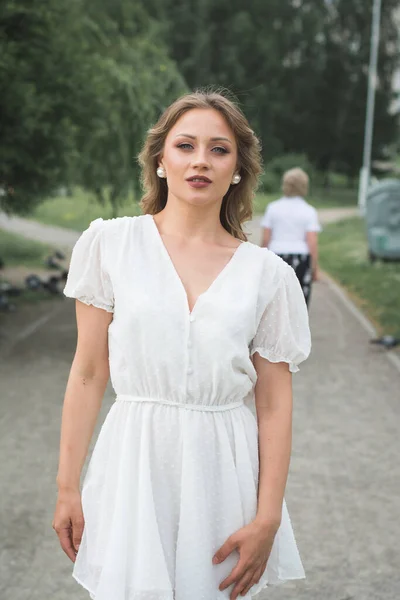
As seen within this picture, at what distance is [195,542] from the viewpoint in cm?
218

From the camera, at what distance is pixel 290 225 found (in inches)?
326

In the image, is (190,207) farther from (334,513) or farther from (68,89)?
(68,89)

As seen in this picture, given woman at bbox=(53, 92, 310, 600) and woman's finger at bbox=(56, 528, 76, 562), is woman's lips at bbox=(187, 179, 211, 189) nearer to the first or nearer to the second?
woman at bbox=(53, 92, 310, 600)

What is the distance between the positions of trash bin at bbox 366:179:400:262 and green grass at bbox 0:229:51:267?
6.82m

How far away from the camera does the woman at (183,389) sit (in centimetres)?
216

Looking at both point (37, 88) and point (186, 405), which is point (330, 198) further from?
point (186, 405)

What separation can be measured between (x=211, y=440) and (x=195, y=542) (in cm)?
24

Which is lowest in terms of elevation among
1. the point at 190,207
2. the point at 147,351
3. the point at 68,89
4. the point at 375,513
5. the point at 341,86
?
the point at 341,86

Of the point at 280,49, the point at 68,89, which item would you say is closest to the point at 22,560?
the point at 68,89

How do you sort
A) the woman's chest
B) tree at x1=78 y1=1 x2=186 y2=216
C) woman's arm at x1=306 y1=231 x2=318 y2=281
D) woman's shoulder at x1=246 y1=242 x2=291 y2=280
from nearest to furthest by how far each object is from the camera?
the woman's chest
woman's shoulder at x1=246 y1=242 x2=291 y2=280
woman's arm at x1=306 y1=231 x2=318 y2=281
tree at x1=78 y1=1 x2=186 y2=216

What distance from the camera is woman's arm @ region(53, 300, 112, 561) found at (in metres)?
2.24

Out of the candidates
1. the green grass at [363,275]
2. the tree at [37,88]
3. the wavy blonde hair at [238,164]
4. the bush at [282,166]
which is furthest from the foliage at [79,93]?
the bush at [282,166]

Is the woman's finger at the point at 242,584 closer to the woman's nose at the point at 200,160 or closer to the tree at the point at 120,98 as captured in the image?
the woman's nose at the point at 200,160

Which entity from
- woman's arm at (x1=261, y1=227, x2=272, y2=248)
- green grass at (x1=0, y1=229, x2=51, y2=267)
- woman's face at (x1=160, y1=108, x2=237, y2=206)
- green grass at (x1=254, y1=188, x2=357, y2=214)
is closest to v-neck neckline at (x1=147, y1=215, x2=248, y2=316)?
woman's face at (x1=160, y1=108, x2=237, y2=206)
